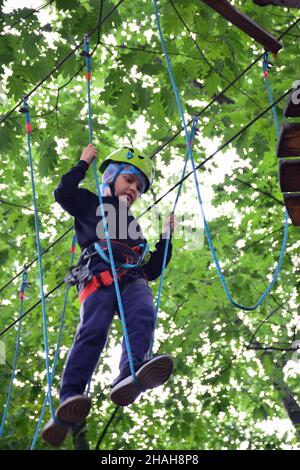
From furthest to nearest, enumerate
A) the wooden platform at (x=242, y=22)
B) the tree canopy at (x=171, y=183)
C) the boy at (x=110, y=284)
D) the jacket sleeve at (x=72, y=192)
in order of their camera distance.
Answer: the tree canopy at (x=171, y=183) → the wooden platform at (x=242, y=22) → the jacket sleeve at (x=72, y=192) → the boy at (x=110, y=284)

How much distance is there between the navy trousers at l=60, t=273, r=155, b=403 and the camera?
3.56 m

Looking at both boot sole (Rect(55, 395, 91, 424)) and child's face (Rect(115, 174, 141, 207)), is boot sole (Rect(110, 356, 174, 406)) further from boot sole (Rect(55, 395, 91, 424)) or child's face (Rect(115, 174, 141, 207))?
child's face (Rect(115, 174, 141, 207))

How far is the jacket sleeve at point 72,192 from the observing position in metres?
3.94

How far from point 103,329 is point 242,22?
191 centimetres

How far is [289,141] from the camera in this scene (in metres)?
3.58

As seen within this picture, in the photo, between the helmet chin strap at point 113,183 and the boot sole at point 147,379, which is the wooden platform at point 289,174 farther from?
the boot sole at point 147,379

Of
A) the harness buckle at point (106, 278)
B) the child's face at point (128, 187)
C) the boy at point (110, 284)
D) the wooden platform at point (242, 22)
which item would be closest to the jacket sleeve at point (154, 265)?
the boy at point (110, 284)

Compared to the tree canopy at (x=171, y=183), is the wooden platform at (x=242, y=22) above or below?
below

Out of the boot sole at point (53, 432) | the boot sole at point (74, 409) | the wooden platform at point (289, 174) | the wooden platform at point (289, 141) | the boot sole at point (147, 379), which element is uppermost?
the wooden platform at point (289, 174)

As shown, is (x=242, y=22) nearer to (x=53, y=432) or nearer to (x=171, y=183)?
(x=53, y=432)

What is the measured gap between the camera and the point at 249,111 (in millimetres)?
6527

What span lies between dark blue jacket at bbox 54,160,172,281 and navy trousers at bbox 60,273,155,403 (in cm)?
16

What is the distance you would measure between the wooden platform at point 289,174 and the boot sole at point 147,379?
1127mm
